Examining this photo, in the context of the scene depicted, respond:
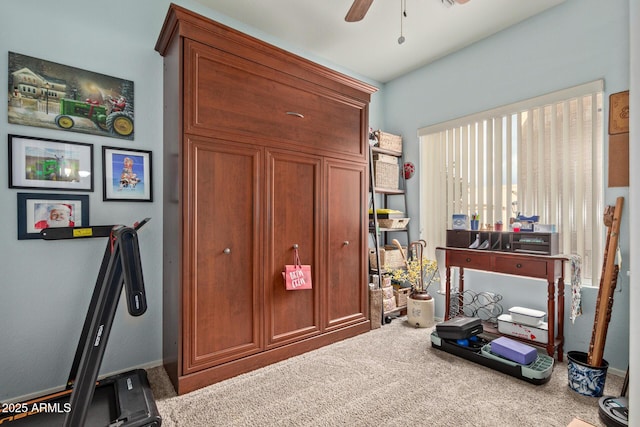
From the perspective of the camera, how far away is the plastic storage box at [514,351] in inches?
88.0

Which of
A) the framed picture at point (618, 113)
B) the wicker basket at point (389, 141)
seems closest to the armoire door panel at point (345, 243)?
the wicker basket at point (389, 141)

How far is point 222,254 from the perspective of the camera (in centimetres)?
222

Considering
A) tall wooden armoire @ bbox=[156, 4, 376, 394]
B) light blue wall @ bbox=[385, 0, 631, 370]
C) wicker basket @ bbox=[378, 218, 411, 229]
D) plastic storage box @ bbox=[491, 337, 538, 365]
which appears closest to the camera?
tall wooden armoire @ bbox=[156, 4, 376, 394]

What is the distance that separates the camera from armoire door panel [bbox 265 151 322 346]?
96.2 inches

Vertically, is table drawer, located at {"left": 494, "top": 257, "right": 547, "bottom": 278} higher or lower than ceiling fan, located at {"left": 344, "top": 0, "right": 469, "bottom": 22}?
lower

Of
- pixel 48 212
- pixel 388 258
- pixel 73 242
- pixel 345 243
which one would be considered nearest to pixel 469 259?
pixel 388 258

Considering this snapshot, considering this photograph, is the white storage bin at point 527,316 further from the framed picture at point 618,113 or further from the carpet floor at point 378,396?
the framed picture at point 618,113

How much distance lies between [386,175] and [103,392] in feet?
9.91

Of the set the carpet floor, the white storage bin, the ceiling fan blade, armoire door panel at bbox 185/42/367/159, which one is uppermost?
the ceiling fan blade

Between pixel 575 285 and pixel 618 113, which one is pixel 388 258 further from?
pixel 618 113

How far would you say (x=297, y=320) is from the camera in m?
2.59

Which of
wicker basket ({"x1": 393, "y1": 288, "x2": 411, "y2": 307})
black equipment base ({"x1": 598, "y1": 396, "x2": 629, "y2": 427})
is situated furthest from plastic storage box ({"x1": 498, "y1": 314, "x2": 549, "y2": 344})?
wicker basket ({"x1": 393, "y1": 288, "x2": 411, "y2": 307})

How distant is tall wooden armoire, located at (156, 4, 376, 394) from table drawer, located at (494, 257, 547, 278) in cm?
126

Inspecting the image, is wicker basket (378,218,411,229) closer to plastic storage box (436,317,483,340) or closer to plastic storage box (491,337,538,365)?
plastic storage box (436,317,483,340)
